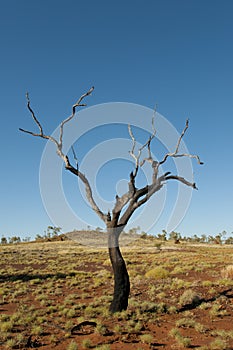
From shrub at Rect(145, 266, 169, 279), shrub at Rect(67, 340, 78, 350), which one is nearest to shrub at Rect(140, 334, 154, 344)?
shrub at Rect(67, 340, 78, 350)

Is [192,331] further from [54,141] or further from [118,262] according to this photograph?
[54,141]

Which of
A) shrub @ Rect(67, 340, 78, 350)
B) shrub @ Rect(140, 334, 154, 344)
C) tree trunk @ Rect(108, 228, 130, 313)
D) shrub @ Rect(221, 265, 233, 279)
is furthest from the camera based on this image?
shrub @ Rect(221, 265, 233, 279)

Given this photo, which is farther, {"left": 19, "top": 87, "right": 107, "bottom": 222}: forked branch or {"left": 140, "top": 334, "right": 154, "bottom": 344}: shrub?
{"left": 19, "top": 87, "right": 107, "bottom": 222}: forked branch

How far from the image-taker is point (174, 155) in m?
14.2

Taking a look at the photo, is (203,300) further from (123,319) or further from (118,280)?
(123,319)

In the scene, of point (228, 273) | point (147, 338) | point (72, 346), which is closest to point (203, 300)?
point (147, 338)

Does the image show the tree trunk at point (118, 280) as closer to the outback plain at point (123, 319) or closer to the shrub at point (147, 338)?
the outback plain at point (123, 319)

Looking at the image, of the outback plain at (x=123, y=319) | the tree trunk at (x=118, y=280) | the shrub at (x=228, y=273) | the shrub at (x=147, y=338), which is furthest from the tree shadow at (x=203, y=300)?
the shrub at (x=228, y=273)

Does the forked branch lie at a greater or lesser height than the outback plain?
greater

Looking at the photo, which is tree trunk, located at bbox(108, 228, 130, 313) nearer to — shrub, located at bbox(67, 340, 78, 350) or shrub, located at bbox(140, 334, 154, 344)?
shrub, located at bbox(140, 334, 154, 344)

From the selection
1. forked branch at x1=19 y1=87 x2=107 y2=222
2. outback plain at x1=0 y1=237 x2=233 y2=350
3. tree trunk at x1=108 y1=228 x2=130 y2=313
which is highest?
forked branch at x1=19 y1=87 x2=107 y2=222

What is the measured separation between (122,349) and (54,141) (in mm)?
8545

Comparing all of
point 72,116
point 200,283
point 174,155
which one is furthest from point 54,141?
point 200,283

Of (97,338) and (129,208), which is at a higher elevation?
(129,208)
